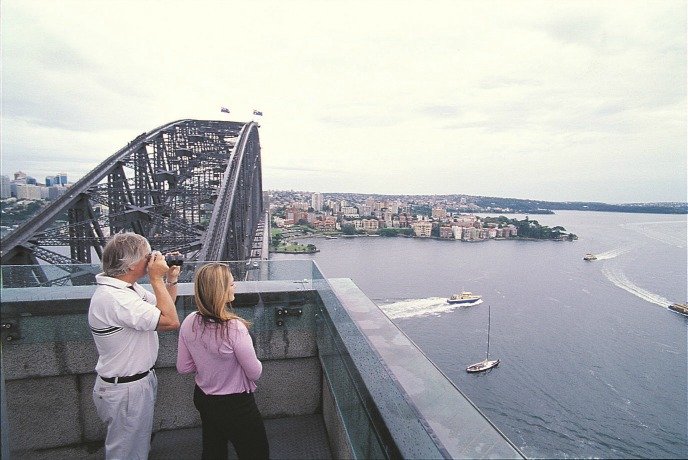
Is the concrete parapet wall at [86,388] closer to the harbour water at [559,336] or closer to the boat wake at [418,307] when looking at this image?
the harbour water at [559,336]

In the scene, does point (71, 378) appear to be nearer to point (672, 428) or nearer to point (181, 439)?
point (181, 439)

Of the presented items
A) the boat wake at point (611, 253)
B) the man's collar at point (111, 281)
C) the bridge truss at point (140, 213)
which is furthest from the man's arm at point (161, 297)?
the boat wake at point (611, 253)

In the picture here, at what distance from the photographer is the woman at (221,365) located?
69.1 inches

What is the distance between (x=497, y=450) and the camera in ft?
4.43

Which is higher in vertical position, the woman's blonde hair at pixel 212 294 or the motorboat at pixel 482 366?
the woman's blonde hair at pixel 212 294

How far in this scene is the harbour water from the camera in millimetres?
23328

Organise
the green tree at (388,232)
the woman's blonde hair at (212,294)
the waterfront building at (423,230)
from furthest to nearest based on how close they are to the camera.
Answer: the green tree at (388,232), the waterfront building at (423,230), the woman's blonde hair at (212,294)

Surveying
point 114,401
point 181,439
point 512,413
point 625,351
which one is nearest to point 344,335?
point 114,401

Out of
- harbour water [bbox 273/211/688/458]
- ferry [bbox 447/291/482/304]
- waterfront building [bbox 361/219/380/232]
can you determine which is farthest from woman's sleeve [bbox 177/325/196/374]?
waterfront building [bbox 361/219/380/232]

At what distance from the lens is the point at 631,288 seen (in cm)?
4247

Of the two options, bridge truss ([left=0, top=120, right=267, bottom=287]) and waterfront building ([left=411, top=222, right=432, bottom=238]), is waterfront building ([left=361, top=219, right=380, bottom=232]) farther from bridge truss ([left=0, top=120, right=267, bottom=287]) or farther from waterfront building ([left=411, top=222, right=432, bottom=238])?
bridge truss ([left=0, top=120, right=267, bottom=287])

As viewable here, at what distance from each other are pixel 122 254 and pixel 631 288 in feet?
165

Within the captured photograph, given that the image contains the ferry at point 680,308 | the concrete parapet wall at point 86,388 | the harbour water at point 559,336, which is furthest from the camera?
the ferry at point 680,308

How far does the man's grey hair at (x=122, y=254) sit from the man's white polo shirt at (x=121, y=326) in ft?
0.15
